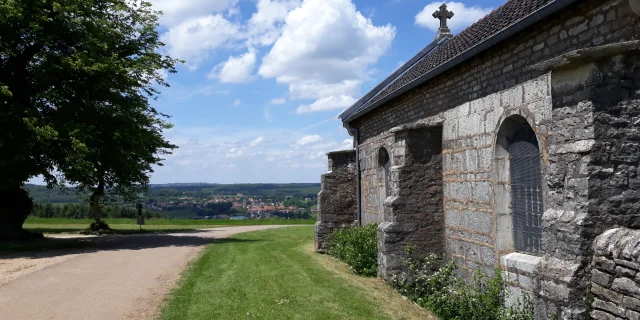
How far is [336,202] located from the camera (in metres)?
14.8

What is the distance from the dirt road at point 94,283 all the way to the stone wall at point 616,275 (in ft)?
18.7

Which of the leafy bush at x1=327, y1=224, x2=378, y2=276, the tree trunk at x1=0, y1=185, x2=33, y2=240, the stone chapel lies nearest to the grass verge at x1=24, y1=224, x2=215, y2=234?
the tree trunk at x1=0, y1=185, x2=33, y2=240

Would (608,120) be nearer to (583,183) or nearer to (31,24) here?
(583,183)

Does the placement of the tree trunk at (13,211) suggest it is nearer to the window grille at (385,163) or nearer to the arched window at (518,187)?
the window grille at (385,163)

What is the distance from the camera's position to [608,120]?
4555 mm

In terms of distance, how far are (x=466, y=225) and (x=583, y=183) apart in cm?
393

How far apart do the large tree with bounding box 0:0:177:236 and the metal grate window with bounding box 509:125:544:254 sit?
11.7 m

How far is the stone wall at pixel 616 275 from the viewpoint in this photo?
4.03 meters

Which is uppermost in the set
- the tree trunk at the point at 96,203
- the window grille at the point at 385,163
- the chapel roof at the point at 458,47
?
the chapel roof at the point at 458,47

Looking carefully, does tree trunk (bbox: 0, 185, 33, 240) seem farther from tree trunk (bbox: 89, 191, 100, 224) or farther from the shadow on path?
tree trunk (bbox: 89, 191, 100, 224)

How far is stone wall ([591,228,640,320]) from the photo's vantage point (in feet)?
13.2

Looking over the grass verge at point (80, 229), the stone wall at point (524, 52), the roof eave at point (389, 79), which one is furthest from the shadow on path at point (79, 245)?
the stone wall at point (524, 52)

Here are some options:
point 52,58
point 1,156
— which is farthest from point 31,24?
point 1,156

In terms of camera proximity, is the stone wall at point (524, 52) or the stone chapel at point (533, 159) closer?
the stone chapel at point (533, 159)
